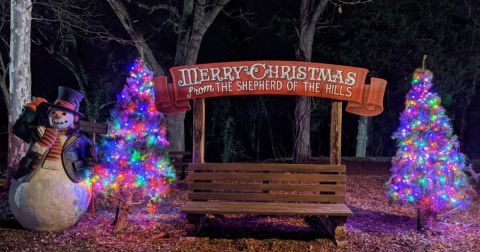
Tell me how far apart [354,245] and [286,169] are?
1464 millimetres

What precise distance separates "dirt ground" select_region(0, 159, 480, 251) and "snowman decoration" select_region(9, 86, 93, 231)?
307mm

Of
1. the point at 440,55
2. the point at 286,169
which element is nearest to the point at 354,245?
the point at 286,169

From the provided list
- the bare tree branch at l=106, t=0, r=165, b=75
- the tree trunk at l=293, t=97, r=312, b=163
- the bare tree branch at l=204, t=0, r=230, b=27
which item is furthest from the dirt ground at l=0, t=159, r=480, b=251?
the bare tree branch at l=204, t=0, r=230, b=27

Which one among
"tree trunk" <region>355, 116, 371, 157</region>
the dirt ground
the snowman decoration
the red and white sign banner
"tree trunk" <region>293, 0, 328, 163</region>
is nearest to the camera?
the dirt ground

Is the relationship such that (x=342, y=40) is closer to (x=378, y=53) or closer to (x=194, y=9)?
(x=378, y=53)

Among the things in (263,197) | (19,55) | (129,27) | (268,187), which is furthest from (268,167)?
(129,27)

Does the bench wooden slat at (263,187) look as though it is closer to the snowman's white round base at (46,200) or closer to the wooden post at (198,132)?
the wooden post at (198,132)

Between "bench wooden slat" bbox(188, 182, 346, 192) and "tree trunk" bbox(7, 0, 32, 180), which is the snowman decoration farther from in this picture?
"tree trunk" bbox(7, 0, 32, 180)

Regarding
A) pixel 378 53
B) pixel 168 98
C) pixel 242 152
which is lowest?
pixel 242 152

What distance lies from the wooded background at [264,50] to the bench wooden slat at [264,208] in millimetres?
6271

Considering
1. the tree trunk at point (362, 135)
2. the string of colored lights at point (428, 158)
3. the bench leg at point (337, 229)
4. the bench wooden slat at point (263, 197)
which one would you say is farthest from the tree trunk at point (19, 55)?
the tree trunk at point (362, 135)

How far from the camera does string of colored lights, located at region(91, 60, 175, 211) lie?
7.08 meters

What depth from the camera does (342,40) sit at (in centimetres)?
1823

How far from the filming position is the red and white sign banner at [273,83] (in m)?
7.27
